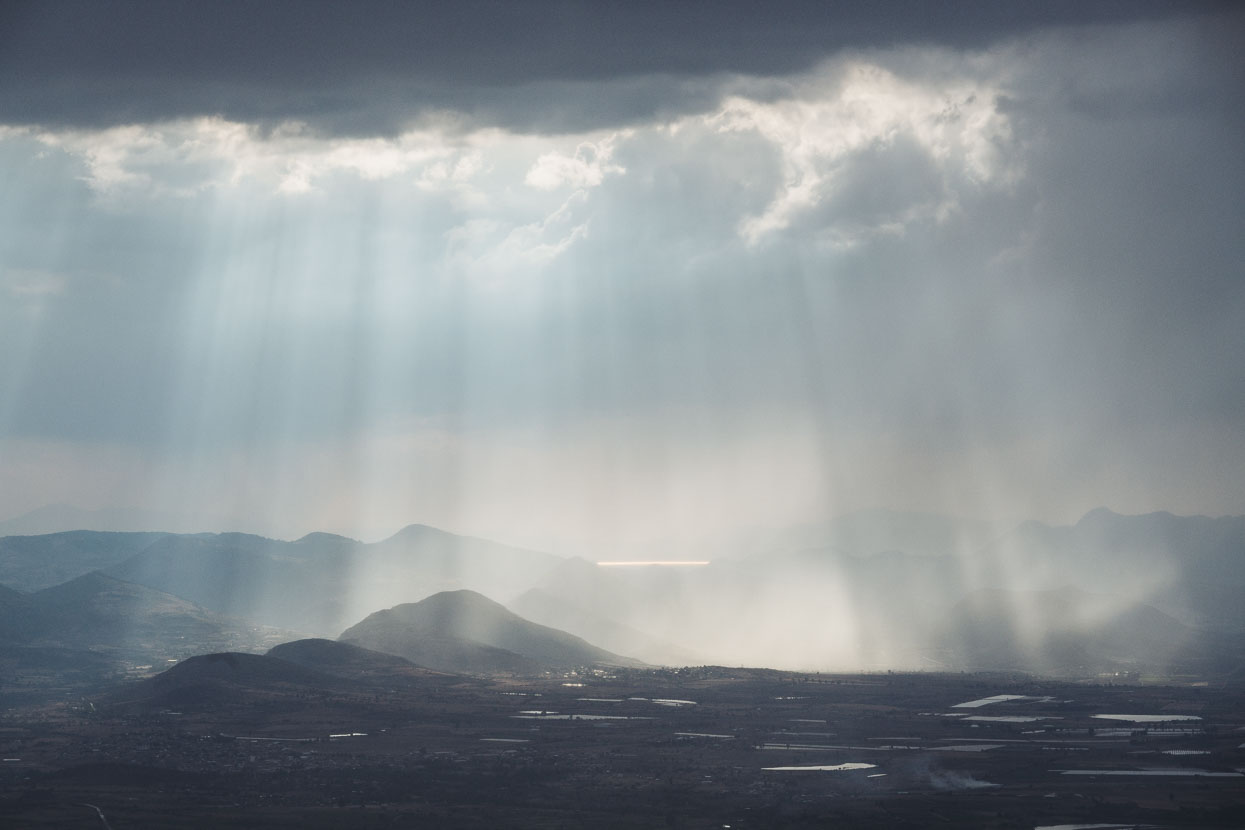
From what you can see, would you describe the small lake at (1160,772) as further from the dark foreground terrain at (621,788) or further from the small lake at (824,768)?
the small lake at (824,768)

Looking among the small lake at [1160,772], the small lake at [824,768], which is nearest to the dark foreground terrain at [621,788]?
the small lake at [1160,772]

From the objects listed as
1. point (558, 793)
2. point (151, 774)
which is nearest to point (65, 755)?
point (151, 774)

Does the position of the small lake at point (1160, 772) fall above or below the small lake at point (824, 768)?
below

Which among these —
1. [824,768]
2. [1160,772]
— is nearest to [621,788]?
[824,768]

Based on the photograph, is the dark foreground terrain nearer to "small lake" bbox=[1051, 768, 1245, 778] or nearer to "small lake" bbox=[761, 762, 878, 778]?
"small lake" bbox=[1051, 768, 1245, 778]

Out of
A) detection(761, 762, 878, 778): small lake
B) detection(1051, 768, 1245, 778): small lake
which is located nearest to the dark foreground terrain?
detection(1051, 768, 1245, 778): small lake

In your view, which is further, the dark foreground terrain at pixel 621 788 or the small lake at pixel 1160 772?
the small lake at pixel 1160 772

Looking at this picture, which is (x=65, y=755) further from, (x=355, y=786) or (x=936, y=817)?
(x=936, y=817)

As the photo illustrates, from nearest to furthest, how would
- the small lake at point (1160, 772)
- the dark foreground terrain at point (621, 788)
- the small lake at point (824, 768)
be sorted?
the dark foreground terrain at point (621, 788)
the small lake at point (1160, 772)
the small lake at point (824, 768)

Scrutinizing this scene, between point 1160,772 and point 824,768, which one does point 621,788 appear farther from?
point 1160,772

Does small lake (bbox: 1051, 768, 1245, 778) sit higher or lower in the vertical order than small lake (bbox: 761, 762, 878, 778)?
lower

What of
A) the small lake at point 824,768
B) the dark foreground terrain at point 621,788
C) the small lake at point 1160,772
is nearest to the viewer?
the dark foreground terrain at point 621,788
